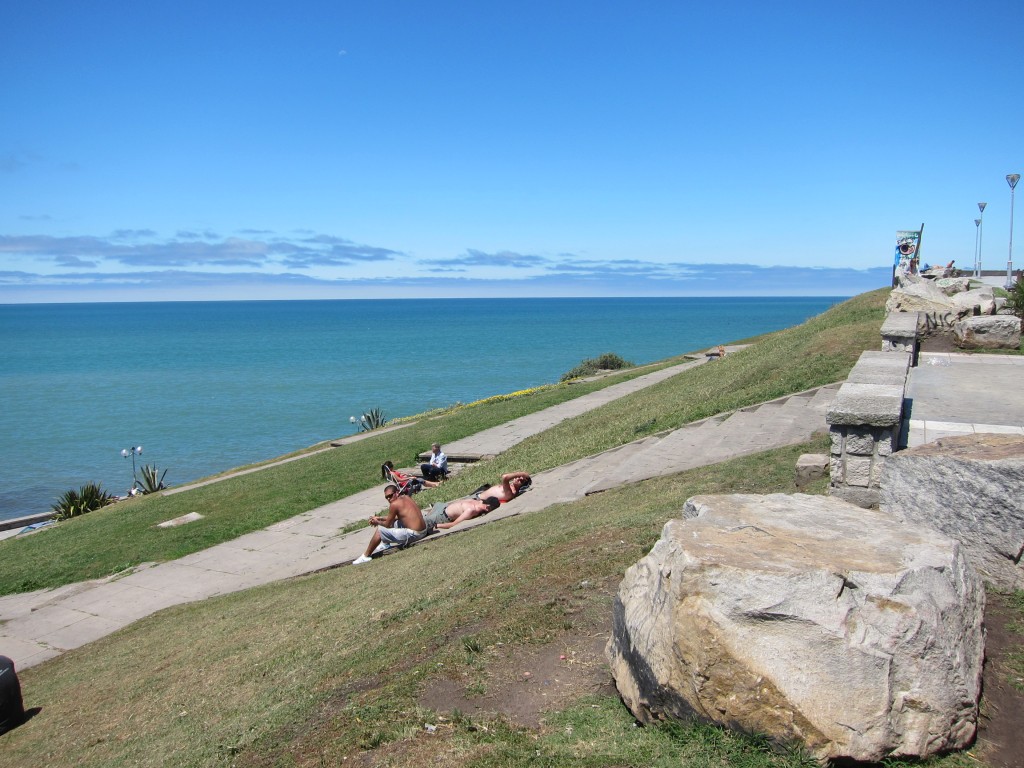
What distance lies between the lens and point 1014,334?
14.1 metres

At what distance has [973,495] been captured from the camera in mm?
4801

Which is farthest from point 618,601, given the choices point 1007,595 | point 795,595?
point 1007,595

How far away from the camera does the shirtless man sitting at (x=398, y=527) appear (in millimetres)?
10438

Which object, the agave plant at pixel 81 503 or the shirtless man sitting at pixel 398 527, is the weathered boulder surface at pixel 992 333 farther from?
the agave plant at pixel 81 503

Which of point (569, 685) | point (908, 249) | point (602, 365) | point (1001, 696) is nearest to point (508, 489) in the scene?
point (569, 685)

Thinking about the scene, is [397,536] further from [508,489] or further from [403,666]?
[403,666]

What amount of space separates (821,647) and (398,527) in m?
7.96

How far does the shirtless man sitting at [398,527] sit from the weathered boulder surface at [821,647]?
22.8 ft

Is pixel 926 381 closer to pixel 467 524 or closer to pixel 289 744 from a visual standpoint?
pixel 467 524

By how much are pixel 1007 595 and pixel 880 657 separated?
202 centimetres

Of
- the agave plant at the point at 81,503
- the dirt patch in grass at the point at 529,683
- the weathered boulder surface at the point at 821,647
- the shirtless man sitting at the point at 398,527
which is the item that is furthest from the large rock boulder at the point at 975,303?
the agave plant at the point at 81,503

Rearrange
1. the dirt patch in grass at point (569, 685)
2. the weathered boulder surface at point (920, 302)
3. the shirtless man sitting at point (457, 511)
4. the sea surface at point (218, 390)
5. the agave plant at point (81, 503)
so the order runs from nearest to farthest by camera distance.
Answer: the dirt patch in grass at point (569, 685) < the shirtless man sitting at point (457, 511) < the weathered boulder surface at point (920, 302) < the agave plant at point (81, 503) < the sea surface at point (218, 390)

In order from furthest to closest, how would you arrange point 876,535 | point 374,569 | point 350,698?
1. point 374,569
2. point 350,698
3. point 876,535

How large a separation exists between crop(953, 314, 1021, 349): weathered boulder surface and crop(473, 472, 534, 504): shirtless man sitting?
8.78 m
